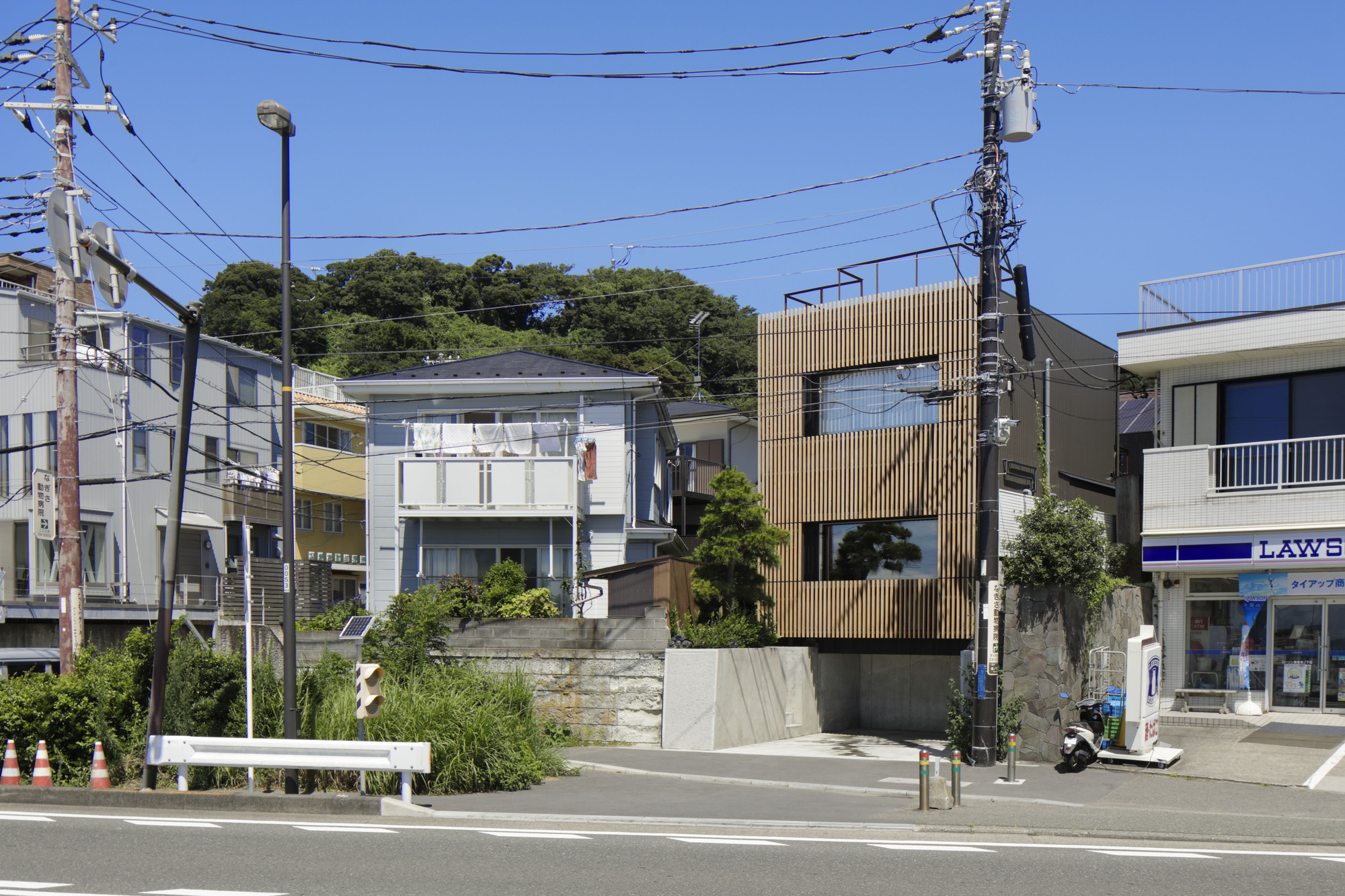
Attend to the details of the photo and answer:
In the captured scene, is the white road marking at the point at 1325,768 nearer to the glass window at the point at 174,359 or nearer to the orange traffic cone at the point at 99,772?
the orange traffic cone at the point at 99,772

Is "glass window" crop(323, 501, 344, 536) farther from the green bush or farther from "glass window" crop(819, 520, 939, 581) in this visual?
the green bush

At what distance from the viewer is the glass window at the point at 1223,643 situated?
20750 mm

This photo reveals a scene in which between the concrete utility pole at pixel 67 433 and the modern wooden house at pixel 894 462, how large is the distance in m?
13.4

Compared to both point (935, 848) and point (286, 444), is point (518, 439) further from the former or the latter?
point (935, 848)

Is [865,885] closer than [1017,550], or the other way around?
[865,885]

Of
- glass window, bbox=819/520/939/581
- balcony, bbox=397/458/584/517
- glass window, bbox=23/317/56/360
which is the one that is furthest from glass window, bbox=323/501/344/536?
glass window, bbox=819/520/939/581

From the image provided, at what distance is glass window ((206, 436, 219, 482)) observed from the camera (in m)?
37.2

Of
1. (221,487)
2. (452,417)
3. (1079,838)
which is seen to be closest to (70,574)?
(452,417)

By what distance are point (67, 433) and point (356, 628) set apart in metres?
5.67

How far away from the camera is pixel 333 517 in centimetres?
4141

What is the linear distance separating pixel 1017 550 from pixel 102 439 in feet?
90.6

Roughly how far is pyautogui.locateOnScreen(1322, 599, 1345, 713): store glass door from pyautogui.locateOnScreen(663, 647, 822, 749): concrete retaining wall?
10.0 metres

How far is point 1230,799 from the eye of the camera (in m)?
14.3

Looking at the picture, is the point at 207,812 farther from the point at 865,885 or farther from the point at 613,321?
the point at 613,321
